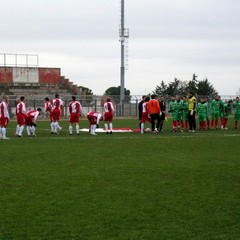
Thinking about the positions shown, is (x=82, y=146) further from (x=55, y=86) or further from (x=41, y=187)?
(x=55, y=86)

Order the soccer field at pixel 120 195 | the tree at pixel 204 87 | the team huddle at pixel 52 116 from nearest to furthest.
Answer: the soccer field at pixel 120 195, the team huddle at pixel 52 116, the tree at pixel 204 87

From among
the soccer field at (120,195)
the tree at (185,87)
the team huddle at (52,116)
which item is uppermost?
the tree at (185,87)

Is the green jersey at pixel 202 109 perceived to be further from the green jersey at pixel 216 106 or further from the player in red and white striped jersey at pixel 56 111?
the player in red and white striped jersey at pixel 56 111

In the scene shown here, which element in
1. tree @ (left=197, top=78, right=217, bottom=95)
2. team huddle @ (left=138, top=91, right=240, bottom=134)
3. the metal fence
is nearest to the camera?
team huddle @ (left=138, top=91, right=240, bottom=134)

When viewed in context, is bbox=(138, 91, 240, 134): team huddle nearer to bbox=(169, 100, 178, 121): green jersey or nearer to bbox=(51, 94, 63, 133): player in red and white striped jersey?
bbox=(169, 100, 178, 121): green jersey

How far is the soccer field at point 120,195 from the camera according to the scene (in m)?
7.64

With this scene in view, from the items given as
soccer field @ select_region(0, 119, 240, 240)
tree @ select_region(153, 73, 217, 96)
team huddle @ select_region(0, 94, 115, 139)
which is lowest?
soccer field @ select_region(0, 119, 240, 240)

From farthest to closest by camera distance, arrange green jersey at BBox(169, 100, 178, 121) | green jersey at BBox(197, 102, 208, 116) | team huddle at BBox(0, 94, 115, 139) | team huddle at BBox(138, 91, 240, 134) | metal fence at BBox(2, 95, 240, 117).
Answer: metal fence at BBox(2, 95, 240, 117) < green jersey at BBox(197, 102, 208, 116) < green jersey at BBox(169, 100, 178, 121) < team huddle at BBox(138, 91, 240, 134) < team huddle at BBox(0, 94, 115, 139)

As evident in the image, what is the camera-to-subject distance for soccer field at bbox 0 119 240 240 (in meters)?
7.64

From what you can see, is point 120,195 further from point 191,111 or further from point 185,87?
point 185,87

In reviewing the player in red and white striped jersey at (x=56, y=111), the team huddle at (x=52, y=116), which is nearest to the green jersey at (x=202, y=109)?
the team huddle at (x=52, y=116)

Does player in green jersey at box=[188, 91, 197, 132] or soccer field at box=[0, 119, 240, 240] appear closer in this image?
soccer field at box=[0, 119, 240, 240]

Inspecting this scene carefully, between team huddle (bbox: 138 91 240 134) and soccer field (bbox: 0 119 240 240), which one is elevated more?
team huddle (bbox: 138 91 240 134)

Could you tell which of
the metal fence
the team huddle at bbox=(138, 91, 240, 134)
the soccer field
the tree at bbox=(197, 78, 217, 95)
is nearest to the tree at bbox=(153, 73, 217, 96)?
the tree at bbox=(197, 78, 217, 95)
